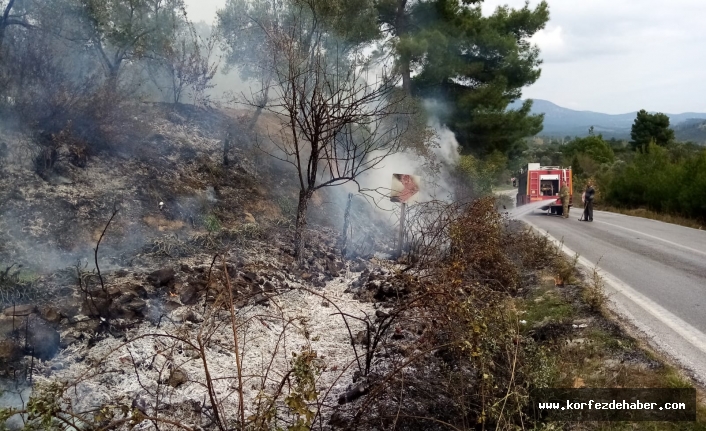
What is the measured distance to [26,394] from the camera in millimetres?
3893

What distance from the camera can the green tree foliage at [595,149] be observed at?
169 ft

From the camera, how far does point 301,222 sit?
7887 millimetres

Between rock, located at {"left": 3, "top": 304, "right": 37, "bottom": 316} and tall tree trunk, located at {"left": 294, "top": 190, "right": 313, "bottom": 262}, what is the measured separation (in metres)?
3.78

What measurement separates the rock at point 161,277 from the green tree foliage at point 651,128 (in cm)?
4820

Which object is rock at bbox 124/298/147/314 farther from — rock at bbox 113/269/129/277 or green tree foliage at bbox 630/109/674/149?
green tree foliage at bbox 630/109/674/149

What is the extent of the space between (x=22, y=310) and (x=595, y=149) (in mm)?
57553

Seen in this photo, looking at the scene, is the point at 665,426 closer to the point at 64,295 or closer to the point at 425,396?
the point at 425,396

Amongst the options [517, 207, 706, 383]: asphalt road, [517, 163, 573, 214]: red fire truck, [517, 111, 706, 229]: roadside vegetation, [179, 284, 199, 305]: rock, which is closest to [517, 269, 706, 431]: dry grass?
[517, 207, 706, 383]: asphalt road

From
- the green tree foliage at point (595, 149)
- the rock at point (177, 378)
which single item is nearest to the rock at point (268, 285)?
the rock at point (177, 378)

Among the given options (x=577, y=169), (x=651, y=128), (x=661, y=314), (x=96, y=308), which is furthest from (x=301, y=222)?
(x=651, y=128)

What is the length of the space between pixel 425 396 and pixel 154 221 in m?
5.98

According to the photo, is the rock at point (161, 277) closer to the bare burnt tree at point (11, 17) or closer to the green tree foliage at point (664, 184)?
the bare burnt tree at point (11, 17)

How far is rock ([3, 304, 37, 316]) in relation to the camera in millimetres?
4762

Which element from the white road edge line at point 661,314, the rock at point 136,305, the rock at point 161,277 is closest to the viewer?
the white road edge line at point 661,314
